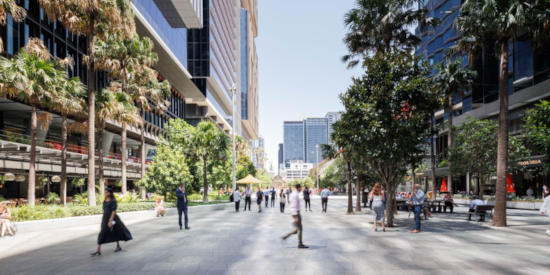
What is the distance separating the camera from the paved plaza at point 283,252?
773cm

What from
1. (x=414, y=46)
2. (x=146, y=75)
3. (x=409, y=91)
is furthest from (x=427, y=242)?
(x=146, y=75)

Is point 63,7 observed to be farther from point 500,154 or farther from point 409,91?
point 500,154

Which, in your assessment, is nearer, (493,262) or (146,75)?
(493,262)

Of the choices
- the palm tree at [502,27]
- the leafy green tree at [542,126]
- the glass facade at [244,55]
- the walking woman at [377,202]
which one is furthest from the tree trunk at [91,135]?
the glass facade at [244,55]

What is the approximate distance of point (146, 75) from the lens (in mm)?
27422

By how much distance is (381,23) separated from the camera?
67.3ft

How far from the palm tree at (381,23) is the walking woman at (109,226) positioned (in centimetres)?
1529

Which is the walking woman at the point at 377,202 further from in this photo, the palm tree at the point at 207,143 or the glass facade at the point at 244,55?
the glass facade at the point at 244,55

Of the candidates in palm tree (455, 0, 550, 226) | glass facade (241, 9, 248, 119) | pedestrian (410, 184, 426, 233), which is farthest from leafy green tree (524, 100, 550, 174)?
glass facade (241, 9, 248, 119)

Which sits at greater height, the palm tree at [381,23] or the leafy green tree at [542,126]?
the palm tree at [381,23]

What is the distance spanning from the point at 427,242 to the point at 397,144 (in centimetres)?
482

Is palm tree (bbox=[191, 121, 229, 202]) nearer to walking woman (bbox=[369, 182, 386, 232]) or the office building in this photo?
the office building

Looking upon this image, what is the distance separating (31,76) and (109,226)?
12.1m

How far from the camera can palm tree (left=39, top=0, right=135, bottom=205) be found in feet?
58.9
